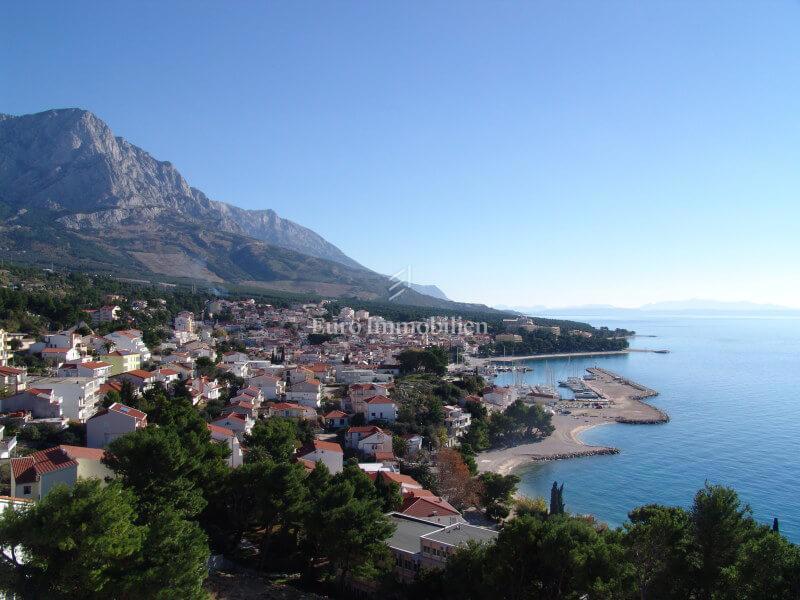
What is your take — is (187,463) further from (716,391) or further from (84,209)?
(84,209)

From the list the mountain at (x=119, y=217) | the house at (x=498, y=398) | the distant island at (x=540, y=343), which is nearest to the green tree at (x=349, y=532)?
the house at (x=498, y=398)

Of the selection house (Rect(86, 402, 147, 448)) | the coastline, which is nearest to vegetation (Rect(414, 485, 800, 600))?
house (Rect(86, 402, 147, 448))

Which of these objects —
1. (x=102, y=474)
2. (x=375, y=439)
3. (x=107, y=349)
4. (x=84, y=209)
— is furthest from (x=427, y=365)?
(x=84, y=209)

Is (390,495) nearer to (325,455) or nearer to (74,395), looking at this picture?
(325,455)

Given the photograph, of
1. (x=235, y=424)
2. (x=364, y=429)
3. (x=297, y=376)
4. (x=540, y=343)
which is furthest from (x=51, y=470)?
(x=540, y=343)

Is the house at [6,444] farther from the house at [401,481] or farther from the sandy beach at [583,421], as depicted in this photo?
the sandy beach at [583,421]

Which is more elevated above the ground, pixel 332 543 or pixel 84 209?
pixel 84 209

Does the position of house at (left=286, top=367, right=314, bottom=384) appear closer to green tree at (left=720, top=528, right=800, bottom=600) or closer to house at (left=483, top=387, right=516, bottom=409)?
house at (left=483, top=387, right=516, bottom=409)
